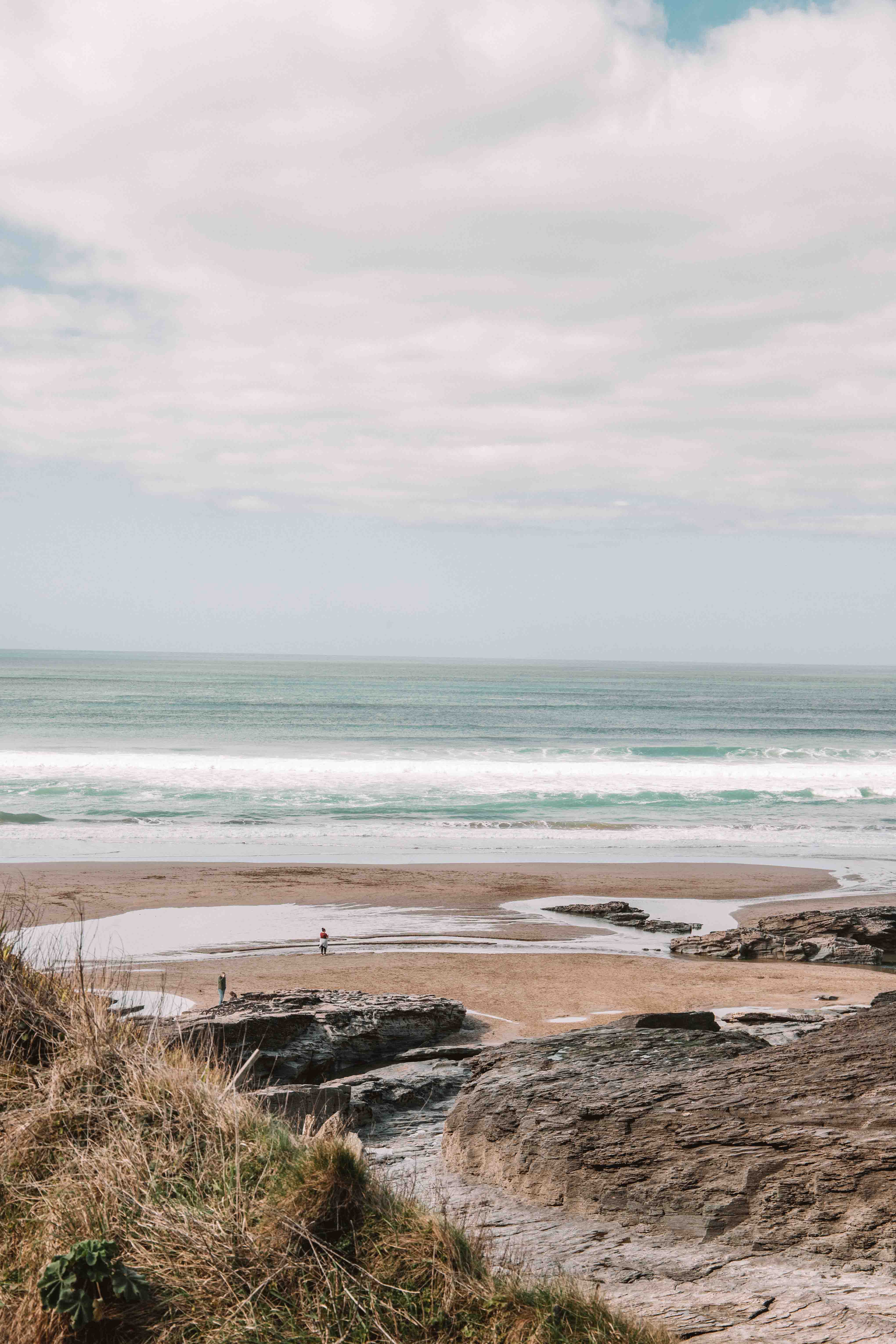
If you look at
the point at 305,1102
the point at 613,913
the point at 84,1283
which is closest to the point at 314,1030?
the point at 305,1102

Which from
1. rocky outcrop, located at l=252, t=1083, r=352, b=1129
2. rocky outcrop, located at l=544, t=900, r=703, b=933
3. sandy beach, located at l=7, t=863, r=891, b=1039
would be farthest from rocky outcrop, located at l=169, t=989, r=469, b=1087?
rocky outcrop, located at l=544, t=900, r=703, b=933

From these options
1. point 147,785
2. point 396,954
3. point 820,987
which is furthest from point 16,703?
point 820,987

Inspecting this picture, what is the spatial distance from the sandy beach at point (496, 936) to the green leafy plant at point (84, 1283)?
11.8ft

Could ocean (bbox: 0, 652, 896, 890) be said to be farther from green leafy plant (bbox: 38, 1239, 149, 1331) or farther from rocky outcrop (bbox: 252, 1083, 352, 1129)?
green leafy plant (bbox: 38, 1239, 149, 1331)

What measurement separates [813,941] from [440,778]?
2285 cm

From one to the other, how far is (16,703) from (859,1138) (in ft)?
A: 232

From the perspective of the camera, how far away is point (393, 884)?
19.4m

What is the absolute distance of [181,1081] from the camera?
448cm

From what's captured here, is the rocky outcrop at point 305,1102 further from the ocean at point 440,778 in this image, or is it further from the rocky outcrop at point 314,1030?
the ocean at point 440,778

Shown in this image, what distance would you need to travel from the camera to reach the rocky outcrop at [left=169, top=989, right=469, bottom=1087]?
6949 millimetres

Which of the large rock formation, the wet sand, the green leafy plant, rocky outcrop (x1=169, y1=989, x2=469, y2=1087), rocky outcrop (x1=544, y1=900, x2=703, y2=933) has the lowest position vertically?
the wet sand

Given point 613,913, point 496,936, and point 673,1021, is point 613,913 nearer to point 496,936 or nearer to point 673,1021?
point 496,936

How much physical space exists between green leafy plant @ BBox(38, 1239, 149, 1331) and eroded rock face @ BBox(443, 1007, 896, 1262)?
189cm

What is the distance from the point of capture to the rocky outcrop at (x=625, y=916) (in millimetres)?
Result: 16516
